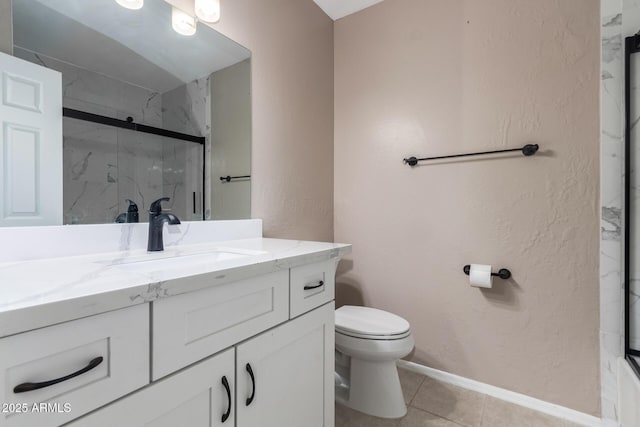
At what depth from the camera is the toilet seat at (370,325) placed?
140cm

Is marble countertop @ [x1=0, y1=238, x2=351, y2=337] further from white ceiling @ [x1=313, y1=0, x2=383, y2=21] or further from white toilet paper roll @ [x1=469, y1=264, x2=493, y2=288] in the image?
white ceiling @ [x1=313, y1=0, x2=383, y2=21]

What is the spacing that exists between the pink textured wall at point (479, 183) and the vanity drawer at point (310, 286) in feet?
2.96

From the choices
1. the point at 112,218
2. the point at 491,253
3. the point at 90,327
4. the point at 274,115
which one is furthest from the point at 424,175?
the point at 90,327

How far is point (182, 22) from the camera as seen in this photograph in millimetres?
1271

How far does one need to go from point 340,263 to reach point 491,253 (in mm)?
949

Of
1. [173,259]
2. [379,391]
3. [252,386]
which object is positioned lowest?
[379,391]

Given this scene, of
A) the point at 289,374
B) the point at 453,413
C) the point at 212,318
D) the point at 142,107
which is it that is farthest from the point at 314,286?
the point at 453,413

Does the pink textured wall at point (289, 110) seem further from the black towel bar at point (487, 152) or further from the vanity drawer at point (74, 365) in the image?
the vanity drawer at point (74, 365)

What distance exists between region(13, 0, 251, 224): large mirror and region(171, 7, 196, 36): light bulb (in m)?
0.02

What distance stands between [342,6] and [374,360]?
2161 millimetres

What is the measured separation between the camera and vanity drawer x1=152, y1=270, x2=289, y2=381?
61cm

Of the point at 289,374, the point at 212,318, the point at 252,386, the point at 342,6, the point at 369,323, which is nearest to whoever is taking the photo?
the point at 212,318

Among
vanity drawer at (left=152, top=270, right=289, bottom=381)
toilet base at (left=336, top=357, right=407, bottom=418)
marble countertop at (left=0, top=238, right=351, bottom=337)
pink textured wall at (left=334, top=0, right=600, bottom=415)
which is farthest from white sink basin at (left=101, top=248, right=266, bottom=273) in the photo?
pink textured wall at (left=334, top=0, right=600, bottom=415)

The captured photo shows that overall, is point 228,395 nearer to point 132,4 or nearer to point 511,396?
point 132,4
